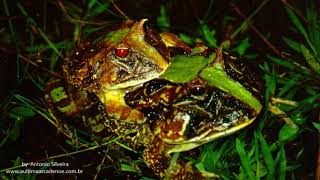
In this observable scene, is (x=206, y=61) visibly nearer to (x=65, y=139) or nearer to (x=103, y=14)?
(x=65, y=139)

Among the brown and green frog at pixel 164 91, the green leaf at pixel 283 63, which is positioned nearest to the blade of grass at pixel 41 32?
the brown and green frog at pixel 164 91

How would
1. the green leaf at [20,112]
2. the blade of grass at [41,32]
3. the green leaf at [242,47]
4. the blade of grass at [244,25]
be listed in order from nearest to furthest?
the green leaf at [20,112] → the green leaf at [242,47] → the blade of grass at [41,32] → the blade of grass at [244,25]

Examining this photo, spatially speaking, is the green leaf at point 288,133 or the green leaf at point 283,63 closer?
the green leaf at point 288,133

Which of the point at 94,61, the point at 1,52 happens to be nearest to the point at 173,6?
the point at 1,52

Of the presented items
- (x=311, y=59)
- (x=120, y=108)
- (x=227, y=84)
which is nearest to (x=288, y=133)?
(x=227, y=84)

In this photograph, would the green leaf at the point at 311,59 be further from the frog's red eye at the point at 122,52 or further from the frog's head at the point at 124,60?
the frog's red eye at the point at 122,52

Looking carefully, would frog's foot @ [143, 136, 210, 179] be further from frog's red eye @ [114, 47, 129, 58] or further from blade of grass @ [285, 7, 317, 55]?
blade of grass @ [285, 7, 317, 55]
